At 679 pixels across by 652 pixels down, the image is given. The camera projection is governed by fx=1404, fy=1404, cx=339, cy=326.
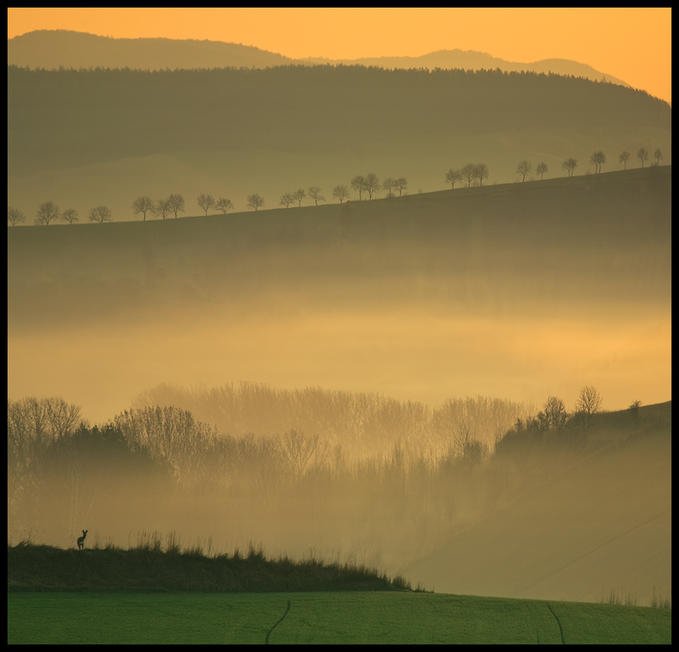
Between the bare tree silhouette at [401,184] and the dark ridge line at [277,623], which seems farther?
the bare tree silhouette at [401,184]

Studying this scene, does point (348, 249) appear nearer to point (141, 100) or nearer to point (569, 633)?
point (141, 100)

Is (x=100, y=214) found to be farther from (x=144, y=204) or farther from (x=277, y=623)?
(x=277, y=623)

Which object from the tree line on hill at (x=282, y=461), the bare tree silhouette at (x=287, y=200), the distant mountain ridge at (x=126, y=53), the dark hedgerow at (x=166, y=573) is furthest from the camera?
the bare tree silhouette at (x=287, y=200)

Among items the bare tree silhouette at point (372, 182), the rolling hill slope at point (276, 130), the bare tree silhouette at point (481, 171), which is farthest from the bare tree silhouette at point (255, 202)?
the bare tree silhouette at point (481, 171)

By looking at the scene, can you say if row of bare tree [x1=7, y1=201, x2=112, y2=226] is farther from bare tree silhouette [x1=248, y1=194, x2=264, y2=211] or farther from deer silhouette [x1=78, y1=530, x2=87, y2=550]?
deer silhouette [x1=78, y1=530, x2=87, y2=550]

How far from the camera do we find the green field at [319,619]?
17.5 meters

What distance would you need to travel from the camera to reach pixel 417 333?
26938mm

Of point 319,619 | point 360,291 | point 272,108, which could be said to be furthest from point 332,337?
point 319,619

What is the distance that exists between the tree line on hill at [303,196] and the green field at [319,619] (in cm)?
1167

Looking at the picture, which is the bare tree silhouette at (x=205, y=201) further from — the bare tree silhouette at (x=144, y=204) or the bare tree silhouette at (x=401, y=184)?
the bare tree silhouette at (x=401, y=184)

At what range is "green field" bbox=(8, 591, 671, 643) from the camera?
17.5 meters

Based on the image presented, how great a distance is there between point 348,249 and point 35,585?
464 inches

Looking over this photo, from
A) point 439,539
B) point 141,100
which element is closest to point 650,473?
point 439,539

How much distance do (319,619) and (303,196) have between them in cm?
1394
